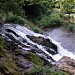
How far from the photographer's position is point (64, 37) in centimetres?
1923

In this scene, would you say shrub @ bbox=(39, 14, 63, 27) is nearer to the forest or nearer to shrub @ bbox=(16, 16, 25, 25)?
the forest

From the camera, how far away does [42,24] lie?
23359 mm

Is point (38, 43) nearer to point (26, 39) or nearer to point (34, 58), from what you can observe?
point (26, 39)

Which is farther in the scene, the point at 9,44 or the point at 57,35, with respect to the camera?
the point at 57,35

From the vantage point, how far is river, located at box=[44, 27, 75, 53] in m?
16.8

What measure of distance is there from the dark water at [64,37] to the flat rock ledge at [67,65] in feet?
9.82

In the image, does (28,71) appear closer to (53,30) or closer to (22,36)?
(22,36)

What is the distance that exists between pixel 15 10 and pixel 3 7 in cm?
55

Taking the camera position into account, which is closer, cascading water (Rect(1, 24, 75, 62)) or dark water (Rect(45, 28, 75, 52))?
cascading water (Rect(1, 24, 75, 62))

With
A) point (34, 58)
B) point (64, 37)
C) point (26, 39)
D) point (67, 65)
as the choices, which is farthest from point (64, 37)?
point (34, 58)

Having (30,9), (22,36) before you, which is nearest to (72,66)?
(22,36)

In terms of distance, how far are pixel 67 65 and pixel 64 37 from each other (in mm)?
7074

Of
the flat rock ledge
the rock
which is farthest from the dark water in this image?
the rock

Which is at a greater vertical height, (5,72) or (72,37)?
(5,72)
